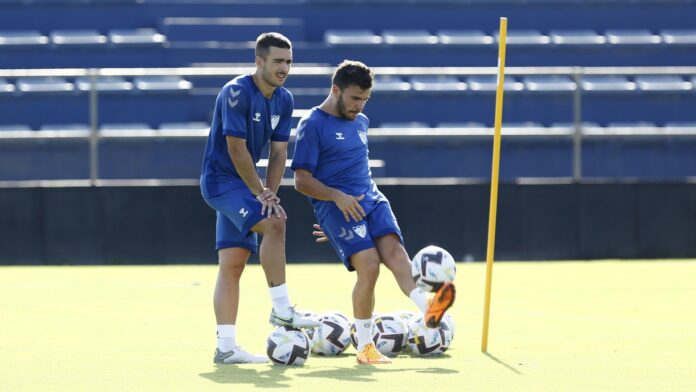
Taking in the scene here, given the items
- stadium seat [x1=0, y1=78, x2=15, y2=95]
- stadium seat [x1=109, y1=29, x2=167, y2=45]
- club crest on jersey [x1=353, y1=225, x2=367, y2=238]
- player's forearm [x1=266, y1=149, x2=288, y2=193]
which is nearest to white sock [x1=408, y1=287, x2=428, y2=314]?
club crest on jersey [x1=353, y1=225, x2=367, y2=238]

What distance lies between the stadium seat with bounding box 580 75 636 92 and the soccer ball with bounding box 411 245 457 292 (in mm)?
11756

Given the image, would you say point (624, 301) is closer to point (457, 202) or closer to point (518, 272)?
point (518, 272)

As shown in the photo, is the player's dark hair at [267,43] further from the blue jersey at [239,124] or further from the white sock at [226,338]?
the white sock at [226,338]

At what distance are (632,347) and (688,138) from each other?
857cm

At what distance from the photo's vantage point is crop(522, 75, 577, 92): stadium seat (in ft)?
52.6

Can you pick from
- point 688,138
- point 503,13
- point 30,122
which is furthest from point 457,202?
point 503,13

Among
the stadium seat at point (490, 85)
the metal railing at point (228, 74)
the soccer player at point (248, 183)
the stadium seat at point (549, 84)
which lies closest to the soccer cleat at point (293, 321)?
the soccer player at point (248, 183)

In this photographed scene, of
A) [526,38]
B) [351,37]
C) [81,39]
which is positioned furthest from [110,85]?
[526,38]

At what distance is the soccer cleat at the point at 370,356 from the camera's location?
22.7 feet

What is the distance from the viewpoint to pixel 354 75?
7105 mm

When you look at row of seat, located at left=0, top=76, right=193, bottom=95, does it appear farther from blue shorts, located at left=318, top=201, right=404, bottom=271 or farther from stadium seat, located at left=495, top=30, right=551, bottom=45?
blue shorts, located at left=318, top=201, right=404, bottom=271

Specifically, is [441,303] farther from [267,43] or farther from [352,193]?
[267,43]

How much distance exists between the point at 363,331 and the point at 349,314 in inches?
101

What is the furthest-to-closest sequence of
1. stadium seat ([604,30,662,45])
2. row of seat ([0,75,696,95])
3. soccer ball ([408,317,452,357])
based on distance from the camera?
stadium seat ([604,30,662,45])
row of seat ([0,75,696,95])
soccer ball ([408,317,452,357])
